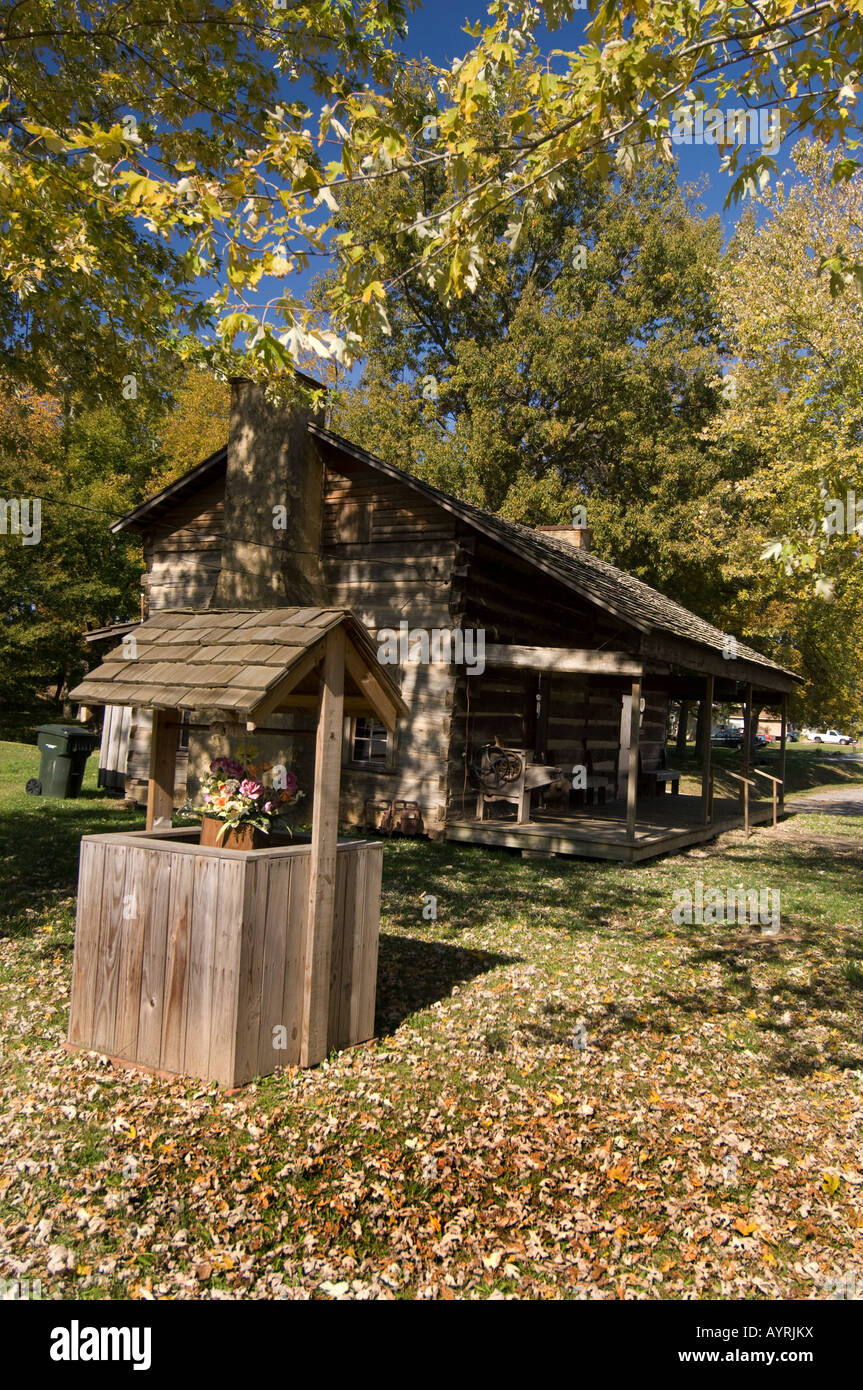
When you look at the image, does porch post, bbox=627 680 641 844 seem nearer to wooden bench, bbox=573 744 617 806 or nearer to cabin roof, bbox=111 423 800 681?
cabin roof, bbox=111 423 800 681

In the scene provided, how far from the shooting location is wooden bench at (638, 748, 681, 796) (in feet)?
70.1

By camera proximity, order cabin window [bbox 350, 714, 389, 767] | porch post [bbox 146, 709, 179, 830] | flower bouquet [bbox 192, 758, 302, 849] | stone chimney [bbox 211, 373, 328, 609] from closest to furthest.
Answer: flower bouquet [bbox 192, 758, 302, 849]
porch post [bbox 146, 709, 179, 830]
stone chimney [bbox 211, 373, 328, 609]
cabin window [bbox 350, 714, 389, 767]

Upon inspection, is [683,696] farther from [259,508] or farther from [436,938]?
[436,938]

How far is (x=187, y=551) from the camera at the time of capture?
18078mm

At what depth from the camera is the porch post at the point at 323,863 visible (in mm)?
5582

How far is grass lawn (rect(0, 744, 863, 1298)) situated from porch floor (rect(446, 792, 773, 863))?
16.3ft

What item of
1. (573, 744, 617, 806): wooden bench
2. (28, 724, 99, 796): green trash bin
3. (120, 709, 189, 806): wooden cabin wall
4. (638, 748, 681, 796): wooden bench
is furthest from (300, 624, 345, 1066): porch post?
(638, 748, 681, 796): wooden bench

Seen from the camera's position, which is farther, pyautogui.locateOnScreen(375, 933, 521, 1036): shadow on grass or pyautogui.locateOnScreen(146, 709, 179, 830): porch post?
pyautogui.locateOnScreen(375, 933, 521, 1036): shadow on grass

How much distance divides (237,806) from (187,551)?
1359cm

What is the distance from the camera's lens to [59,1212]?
400cm

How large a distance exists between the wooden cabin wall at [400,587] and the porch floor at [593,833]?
2.92 feet

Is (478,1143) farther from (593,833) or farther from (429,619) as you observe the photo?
(429,619)
